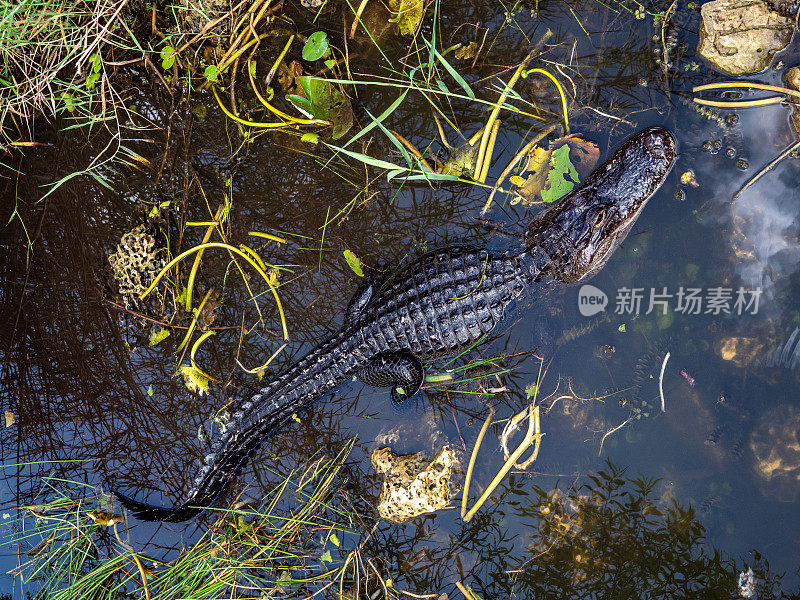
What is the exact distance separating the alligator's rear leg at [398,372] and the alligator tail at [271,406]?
0.13 meters

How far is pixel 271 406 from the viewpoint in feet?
8.63

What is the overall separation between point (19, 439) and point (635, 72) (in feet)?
16.6

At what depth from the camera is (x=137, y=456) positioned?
3045 millimetres

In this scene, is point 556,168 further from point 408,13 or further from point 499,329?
point 408,13

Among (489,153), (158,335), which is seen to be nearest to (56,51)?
(158,335)

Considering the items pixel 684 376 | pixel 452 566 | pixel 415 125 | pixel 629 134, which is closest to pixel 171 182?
pixel 415 125

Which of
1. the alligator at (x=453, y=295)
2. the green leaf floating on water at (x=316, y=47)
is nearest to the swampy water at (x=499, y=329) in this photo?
the alligator at (x=453, y=295)

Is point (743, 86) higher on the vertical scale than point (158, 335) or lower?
higher

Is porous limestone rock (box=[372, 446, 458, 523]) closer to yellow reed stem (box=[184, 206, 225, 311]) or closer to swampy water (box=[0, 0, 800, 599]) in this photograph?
swampy water (box=[0, 0, 800, 599])

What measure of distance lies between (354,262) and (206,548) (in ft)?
7.39

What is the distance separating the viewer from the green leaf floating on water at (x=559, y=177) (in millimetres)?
2674

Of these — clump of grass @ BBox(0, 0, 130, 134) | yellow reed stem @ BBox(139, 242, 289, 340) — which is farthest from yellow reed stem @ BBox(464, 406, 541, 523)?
clump of grass @ BBox(0, 0, 130, 134)

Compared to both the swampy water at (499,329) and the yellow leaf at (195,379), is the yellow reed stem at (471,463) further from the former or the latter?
the yellow leaf at (195,379)

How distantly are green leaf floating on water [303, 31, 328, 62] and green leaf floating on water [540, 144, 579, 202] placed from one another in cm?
157
